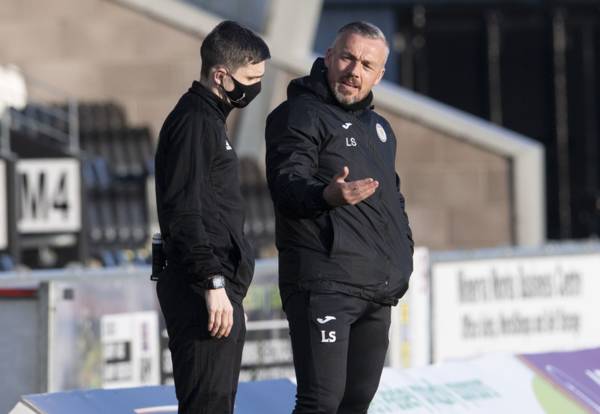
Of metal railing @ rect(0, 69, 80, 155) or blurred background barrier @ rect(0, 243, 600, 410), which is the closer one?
blurred background barrier @ rect(0, 243, 600, 410)

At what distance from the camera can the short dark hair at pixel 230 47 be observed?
4852mm

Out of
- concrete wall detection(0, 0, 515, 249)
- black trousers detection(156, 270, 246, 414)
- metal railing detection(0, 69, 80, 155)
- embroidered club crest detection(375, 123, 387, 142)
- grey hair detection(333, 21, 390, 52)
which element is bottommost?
black trousers detection(156, 270, 246, 414)

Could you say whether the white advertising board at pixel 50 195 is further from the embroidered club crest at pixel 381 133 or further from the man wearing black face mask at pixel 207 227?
the man wearing black face mask at pixel 207 227

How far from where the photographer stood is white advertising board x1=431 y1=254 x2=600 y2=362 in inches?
380

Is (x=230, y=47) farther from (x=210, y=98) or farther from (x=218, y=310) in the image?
(x=218, y=310)

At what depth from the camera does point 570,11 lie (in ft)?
70.5

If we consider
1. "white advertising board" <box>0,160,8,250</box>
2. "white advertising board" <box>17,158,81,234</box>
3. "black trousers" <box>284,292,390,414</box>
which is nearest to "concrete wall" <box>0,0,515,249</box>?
"white advertising board" <box>17,158,81,234</box>

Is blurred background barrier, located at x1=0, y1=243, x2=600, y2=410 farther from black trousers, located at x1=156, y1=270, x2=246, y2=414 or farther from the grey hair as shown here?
the grey hair

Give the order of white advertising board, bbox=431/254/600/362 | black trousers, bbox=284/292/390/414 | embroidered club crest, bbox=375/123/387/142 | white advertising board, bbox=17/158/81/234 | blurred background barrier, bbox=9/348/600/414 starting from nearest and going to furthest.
→ black trousers, bbox=284/292/390/414 → embroidered club crest, bbox=375/123/387/142 → blurred background barrier, bbox=9/348/600/414 → white advertising board, bbox=431/254/600/362 → white advertising board, bbox=17/158/81/234

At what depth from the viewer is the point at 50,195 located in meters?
14.2

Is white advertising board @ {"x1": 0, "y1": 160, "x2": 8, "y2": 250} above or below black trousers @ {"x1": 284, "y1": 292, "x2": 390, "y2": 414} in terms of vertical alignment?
above

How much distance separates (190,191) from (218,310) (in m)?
0.38

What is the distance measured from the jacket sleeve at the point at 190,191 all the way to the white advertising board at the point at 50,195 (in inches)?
378

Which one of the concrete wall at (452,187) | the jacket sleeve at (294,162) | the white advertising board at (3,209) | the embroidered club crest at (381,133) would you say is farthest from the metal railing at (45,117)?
the jacket sleeve at (294,162)
